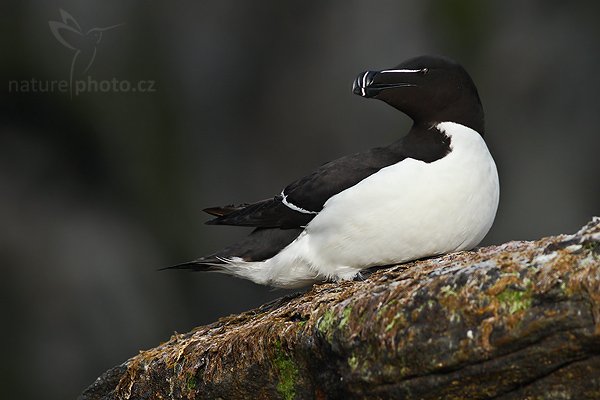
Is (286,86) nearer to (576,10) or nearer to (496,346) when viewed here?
(576,10)

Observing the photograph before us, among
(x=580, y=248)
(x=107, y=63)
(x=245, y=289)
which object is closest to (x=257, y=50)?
(x=107, y=63)

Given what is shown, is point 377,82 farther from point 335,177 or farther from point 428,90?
point 335,177

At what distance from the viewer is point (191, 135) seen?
9.83 metres

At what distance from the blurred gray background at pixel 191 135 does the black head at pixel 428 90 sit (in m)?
4.17

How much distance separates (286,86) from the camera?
31.8ft

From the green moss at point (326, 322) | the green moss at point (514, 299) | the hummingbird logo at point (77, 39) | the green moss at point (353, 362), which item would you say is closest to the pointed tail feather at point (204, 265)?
the green moss at point (326, 322)

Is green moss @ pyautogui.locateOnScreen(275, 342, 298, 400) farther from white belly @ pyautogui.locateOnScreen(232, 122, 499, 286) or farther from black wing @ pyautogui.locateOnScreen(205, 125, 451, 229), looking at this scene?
black wing @ pyautogui.locateOnScreen(205, 125, 451, 229)

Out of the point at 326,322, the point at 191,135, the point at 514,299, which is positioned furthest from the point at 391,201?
the point at 191,135

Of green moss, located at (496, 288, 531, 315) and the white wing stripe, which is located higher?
the white wing stripe

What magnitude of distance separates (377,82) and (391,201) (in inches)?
28.2

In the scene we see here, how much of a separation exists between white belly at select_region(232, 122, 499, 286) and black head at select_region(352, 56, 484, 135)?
0.15 metres

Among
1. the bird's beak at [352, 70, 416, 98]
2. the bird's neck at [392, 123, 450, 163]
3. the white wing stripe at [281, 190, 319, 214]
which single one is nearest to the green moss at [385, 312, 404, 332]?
the bird's neck at [392, 123, 450, 163]

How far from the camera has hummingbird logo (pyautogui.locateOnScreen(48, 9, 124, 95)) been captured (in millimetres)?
9320

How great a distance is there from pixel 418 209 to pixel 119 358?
547 centimetres
